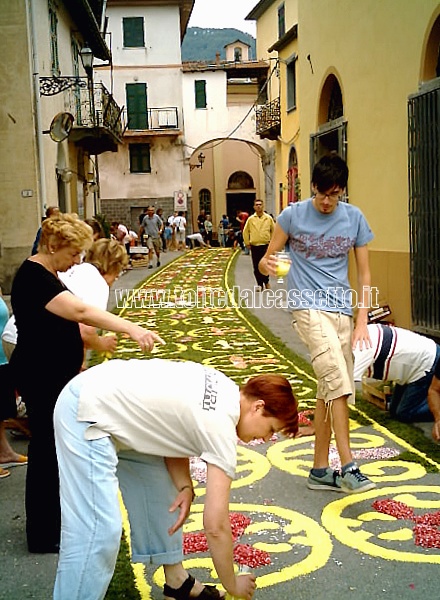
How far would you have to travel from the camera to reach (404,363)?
6.18 m

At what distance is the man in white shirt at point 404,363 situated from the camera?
20.0ft

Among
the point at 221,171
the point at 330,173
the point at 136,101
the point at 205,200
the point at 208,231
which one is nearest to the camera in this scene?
the point at 330,173

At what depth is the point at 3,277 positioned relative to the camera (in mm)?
17609

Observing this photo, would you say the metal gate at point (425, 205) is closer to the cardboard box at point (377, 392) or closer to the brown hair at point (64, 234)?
the cardboard box at point (377, 392)

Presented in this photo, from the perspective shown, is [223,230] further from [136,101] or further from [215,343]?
[215,343]

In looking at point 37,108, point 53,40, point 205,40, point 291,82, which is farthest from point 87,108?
point 205,40

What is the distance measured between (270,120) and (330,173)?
30.0m

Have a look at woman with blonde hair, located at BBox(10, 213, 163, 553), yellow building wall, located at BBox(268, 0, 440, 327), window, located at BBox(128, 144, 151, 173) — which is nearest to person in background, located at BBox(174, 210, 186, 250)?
window, located at BBox(128, 144, 151, 173)

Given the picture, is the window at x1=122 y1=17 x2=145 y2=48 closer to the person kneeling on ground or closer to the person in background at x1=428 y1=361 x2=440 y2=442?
the person in background at x1=428 y1=361 x2=440 y2=442

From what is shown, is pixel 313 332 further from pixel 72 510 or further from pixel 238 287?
pixel 238 287

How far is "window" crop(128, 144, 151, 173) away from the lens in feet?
131

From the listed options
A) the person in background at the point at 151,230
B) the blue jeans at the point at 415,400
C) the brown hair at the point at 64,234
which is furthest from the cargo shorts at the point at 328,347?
the person in background at the point at 151,230

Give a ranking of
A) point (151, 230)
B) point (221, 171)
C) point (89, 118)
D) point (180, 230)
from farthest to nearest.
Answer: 1. point (221, 171)
2. point (180, 230)
3. point (151, 230)
4. point (89, 118)

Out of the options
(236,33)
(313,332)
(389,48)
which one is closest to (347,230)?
(313,332)
